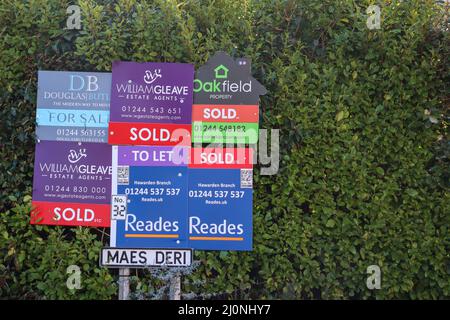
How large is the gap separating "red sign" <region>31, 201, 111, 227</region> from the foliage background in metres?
0.10

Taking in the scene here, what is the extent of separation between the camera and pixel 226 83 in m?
4.09

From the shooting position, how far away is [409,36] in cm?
401

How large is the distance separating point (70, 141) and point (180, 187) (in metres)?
0.99

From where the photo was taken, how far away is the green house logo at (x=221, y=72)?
406cm

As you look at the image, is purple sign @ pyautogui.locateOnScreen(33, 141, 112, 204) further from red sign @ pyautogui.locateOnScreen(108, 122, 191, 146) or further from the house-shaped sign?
the house-shaped sign

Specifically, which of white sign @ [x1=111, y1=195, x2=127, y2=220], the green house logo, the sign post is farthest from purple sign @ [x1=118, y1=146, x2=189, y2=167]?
the green house logo

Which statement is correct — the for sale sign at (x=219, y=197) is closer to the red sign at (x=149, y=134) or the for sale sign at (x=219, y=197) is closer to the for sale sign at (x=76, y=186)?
the red sign at (x=149, y=134)

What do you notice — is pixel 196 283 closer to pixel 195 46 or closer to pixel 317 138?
pixel 317 138

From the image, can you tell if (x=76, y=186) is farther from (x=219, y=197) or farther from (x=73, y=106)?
(x=219, y=197)

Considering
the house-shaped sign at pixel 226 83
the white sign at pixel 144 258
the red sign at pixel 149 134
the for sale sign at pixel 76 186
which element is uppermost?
the house-shaped sign at pixel 226 83

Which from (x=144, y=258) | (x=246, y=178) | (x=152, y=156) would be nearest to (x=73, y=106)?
(x=152, y=156)

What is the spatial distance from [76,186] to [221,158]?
1.22 meters

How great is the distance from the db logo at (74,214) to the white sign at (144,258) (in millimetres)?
299

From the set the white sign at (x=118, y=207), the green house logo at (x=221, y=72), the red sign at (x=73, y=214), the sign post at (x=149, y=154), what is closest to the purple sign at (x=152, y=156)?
the sign post at (x=149, y=154)
